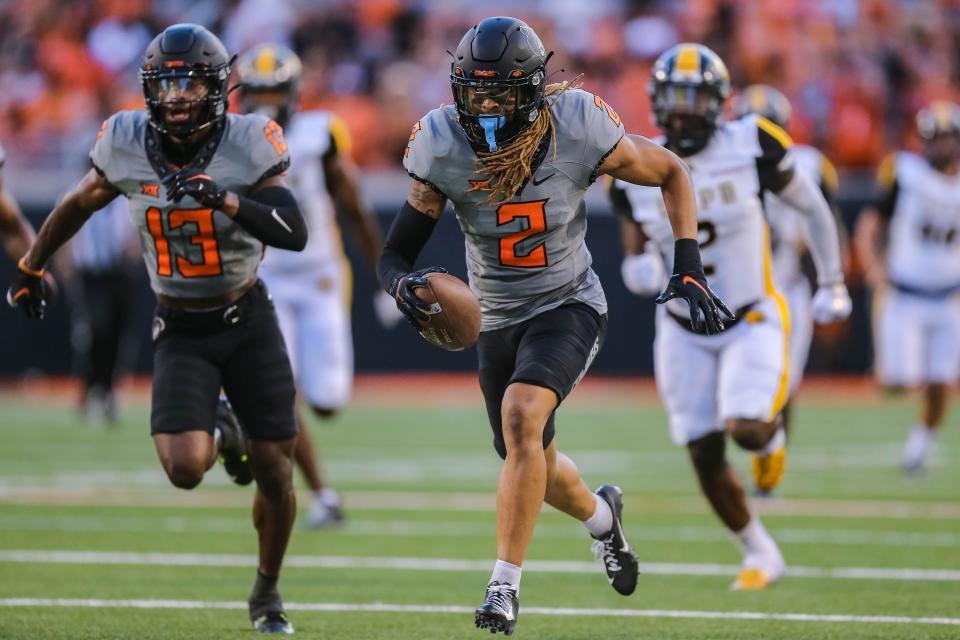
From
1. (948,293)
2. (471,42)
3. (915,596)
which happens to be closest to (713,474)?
(915,596)

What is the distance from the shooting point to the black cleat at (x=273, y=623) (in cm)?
489

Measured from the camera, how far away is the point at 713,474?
6.04 meters

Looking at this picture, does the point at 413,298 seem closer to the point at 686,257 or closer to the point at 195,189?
the point at 195,189

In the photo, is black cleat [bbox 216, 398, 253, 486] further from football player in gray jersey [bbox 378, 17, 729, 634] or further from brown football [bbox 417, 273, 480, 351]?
brown football [bbox 417, 273, 480, 351]

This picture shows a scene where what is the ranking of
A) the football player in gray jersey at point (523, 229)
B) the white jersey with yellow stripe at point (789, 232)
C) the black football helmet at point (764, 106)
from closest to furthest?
the football player in gray jersey at point (523, 229) → the white jersey with yellow stripe at point (789, 232) → the black football helmet at point (764, 106)

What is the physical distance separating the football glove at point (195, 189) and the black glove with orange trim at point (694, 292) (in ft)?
4.40

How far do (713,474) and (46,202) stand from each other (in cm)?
1021

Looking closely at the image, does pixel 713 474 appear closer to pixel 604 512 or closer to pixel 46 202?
pixel 604 512

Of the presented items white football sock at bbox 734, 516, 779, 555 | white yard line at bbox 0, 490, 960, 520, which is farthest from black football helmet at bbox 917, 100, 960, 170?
white football sock at bbox 734, 516, 779, 555

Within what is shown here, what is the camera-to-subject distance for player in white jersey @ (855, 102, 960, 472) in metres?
9.91

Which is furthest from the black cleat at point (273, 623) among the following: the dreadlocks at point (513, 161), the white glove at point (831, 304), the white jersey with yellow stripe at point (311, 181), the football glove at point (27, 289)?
the white jersey with yellow stripe at point (311, 181)

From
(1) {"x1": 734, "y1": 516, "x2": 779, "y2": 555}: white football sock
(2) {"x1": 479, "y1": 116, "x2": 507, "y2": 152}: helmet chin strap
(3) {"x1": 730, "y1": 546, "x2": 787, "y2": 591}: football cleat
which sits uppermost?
(2) {"x1": 479, "y1": 116, "x2": 507, "y2": 152}: helmet chin strap

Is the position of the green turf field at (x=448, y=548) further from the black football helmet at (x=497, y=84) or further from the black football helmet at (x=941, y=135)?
the black football helmet at (x=941, y=135)

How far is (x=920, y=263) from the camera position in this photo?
33.3 feet
